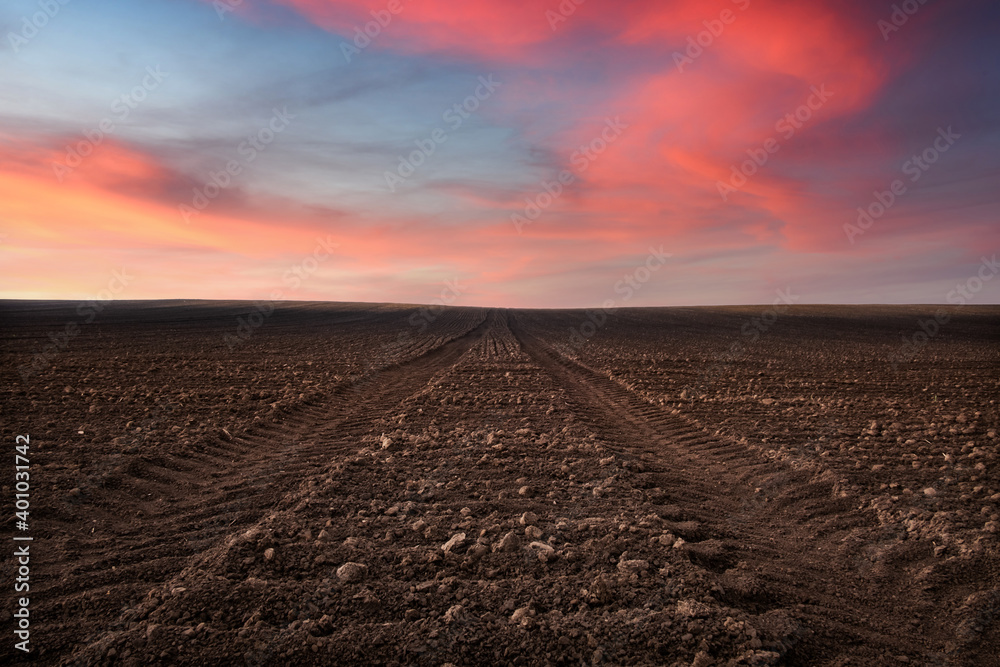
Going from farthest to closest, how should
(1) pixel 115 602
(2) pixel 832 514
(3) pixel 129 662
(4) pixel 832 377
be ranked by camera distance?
1. (4) pixel 832 377
2. (2) pixel 832 514
3. (1) pixel 115 602
4. (3) pixel 129 662

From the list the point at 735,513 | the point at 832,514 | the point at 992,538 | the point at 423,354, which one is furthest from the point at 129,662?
the point at 423,354

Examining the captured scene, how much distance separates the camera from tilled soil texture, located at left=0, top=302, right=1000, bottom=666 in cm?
359

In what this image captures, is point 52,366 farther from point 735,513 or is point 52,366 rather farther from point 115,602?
point 735,513

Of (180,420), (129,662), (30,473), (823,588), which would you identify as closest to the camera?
(129,662)

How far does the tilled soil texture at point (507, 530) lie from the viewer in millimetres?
3588

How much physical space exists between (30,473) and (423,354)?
58.2 ft

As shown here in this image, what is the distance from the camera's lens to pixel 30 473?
22.8 ft

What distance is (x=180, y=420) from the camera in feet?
33.4

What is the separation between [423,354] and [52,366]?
13.9 m

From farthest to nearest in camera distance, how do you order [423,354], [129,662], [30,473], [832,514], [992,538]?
1. [423,354]
2. [30,473]
3. [832,514]
4. [992,538]
5. [129,662]

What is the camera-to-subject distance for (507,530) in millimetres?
5250

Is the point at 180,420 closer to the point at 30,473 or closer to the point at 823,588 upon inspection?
the point at 30,473

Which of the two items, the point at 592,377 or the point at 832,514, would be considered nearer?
the point at 832,514

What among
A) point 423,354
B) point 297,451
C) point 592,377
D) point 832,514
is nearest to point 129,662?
point 297,451
